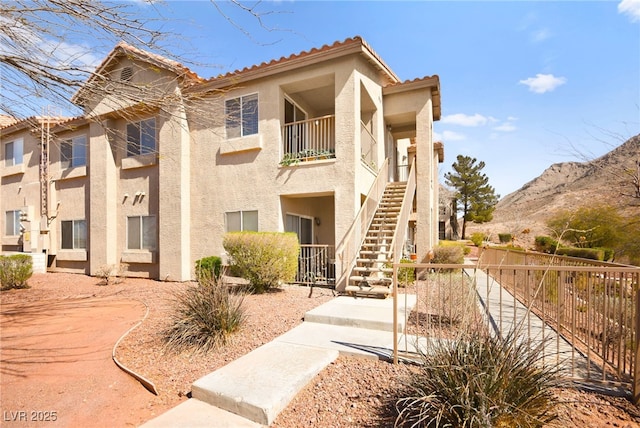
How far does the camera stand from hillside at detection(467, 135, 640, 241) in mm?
11102

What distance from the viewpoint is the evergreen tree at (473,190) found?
1726 inches

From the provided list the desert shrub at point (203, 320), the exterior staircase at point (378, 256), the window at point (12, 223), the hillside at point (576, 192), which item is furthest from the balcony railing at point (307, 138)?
the window at point (12, 223)

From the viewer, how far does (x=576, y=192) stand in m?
57.5

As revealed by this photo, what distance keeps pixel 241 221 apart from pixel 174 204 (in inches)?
118

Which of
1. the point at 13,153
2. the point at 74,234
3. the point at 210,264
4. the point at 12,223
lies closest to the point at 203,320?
the point at 210,264

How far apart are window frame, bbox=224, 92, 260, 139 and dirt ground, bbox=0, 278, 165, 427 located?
707 centimetres

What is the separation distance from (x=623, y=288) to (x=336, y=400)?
12.2 ft

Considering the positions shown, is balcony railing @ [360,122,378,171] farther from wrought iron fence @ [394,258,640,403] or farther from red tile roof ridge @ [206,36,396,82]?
wrought iron fence @ [394,258,640,403]

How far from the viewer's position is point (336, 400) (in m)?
3.75

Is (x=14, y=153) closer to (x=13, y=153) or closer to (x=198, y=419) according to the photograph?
(x=13, y=153)

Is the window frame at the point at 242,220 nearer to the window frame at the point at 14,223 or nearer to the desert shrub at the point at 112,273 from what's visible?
the desert shrub at the point at 112,273

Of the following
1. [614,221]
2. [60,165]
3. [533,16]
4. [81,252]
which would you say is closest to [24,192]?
[60,165]

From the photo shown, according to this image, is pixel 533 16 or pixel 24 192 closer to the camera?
pixel 533 16

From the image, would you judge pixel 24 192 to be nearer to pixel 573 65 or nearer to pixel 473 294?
pixel 473 294
